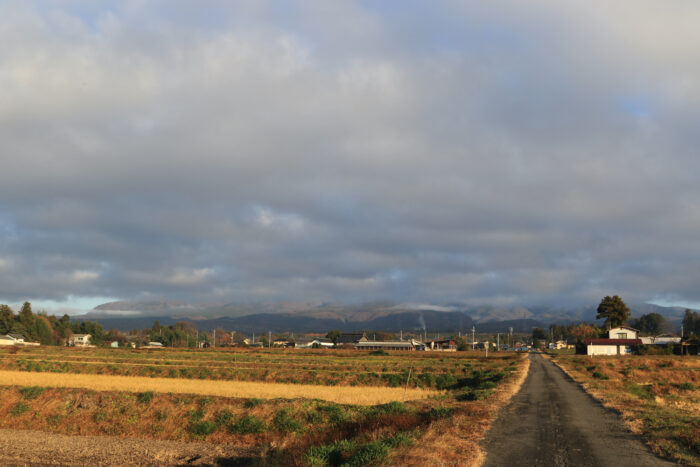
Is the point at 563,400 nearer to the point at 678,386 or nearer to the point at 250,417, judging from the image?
the point at 250,417

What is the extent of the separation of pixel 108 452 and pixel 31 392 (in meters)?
14.6

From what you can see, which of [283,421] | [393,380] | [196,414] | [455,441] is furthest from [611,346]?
[455,441]

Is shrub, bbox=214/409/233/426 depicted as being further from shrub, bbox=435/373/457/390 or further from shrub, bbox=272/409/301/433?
shrub, bbox=435/373/457/390

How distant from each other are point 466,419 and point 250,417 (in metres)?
12.9

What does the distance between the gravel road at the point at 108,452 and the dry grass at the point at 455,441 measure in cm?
1009

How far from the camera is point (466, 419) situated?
880 inches

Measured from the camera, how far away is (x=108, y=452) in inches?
1036

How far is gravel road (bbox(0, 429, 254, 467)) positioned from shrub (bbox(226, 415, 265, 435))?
1.53 meters

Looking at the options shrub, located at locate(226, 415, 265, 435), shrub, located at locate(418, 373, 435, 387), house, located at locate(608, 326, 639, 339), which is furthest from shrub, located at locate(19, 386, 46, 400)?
house, located at locate(608, 326, 639, 339)

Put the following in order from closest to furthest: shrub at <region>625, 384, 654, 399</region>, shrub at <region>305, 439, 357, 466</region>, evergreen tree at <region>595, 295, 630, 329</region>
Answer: shrub at <region>305, 439, 357, 466</region>, shrub at <region>625, 384, 654, 399</region>, evergreen tree at <region>595, 295, 630, 329</region>

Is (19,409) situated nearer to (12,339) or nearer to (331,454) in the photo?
(331,454)

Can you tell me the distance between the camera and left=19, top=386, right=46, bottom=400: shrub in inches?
1426

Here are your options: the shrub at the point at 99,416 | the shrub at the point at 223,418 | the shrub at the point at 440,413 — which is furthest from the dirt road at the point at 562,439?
the shrub at the point at 99,416

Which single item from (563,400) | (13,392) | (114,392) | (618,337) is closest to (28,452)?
(114,392)
